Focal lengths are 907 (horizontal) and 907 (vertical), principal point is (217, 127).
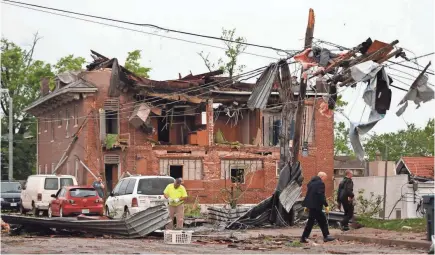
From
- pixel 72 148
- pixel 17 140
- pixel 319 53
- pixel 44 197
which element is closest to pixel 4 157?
pixel 17 140

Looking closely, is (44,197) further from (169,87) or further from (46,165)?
(46,165)

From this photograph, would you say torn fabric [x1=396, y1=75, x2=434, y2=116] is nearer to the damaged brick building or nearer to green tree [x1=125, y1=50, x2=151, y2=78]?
the damaged brick building

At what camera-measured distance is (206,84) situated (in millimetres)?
49562

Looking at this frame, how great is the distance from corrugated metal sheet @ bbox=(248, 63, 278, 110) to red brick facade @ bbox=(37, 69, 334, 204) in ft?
62.3

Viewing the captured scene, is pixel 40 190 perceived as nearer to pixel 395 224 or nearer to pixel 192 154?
pixel 192 154

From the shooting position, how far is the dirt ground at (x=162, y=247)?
18891 mm

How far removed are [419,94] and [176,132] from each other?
28.7 meters

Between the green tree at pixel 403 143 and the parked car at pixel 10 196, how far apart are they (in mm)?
52846

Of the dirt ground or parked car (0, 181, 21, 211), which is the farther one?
parked car (0, 181, 21, 211)

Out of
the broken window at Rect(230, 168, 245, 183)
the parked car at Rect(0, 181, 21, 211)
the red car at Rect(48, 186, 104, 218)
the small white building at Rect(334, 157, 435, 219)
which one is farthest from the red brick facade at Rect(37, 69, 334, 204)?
the red car at Rect(48, 186, 104, 218)

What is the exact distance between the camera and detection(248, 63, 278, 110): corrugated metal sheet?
28.8 metres

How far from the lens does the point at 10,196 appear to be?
46.1 metres

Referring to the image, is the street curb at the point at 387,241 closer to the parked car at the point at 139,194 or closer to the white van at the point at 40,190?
the parked car at the point at 139,194

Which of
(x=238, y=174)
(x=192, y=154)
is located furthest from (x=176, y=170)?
(x=238, y=174)
